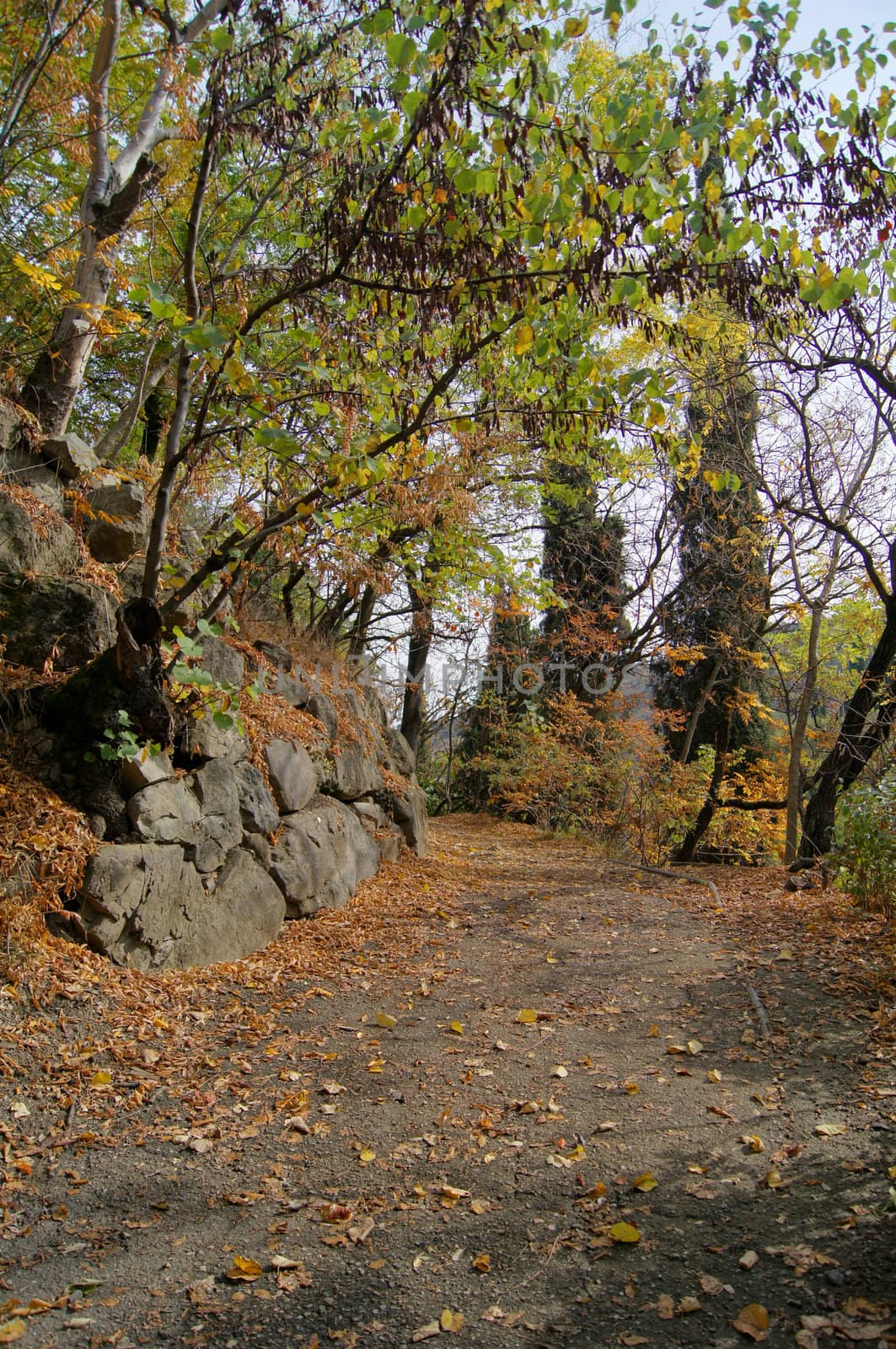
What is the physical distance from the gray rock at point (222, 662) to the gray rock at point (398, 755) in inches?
135

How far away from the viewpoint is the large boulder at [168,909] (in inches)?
158

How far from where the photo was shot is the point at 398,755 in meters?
9.34

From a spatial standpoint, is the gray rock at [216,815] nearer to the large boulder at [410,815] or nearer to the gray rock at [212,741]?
the gray rock at [212,741]

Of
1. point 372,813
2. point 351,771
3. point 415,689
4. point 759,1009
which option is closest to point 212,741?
point 351,771

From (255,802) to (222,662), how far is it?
997mm

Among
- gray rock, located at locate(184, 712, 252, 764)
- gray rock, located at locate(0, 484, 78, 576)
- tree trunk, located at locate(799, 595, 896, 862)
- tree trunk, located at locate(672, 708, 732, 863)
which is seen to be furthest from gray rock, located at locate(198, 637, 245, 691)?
tree trunk, located at locate(672, 708, 732, 863)

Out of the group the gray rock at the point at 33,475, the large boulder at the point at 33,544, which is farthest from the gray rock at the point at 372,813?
the gray rock at the point at 33,475

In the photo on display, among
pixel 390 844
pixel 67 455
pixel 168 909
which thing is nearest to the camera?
pixel 168 909

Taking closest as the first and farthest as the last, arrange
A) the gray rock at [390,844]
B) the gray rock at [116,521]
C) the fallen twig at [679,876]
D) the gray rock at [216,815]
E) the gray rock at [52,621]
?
the gray rock at [52,621]
the gray rock at [216,815]
the gray rock at [116,521]
the fallen twig at [679,876]
the gray rock at [390,844]

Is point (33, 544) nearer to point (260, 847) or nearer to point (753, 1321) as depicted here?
point (260, 847)

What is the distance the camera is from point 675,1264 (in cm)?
230

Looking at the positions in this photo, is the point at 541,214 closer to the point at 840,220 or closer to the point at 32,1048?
the point at 840,220

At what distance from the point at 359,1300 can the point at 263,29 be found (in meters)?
5.15

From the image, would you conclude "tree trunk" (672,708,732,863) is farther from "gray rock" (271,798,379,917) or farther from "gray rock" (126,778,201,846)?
"gray rock" (126,778,201,846)
